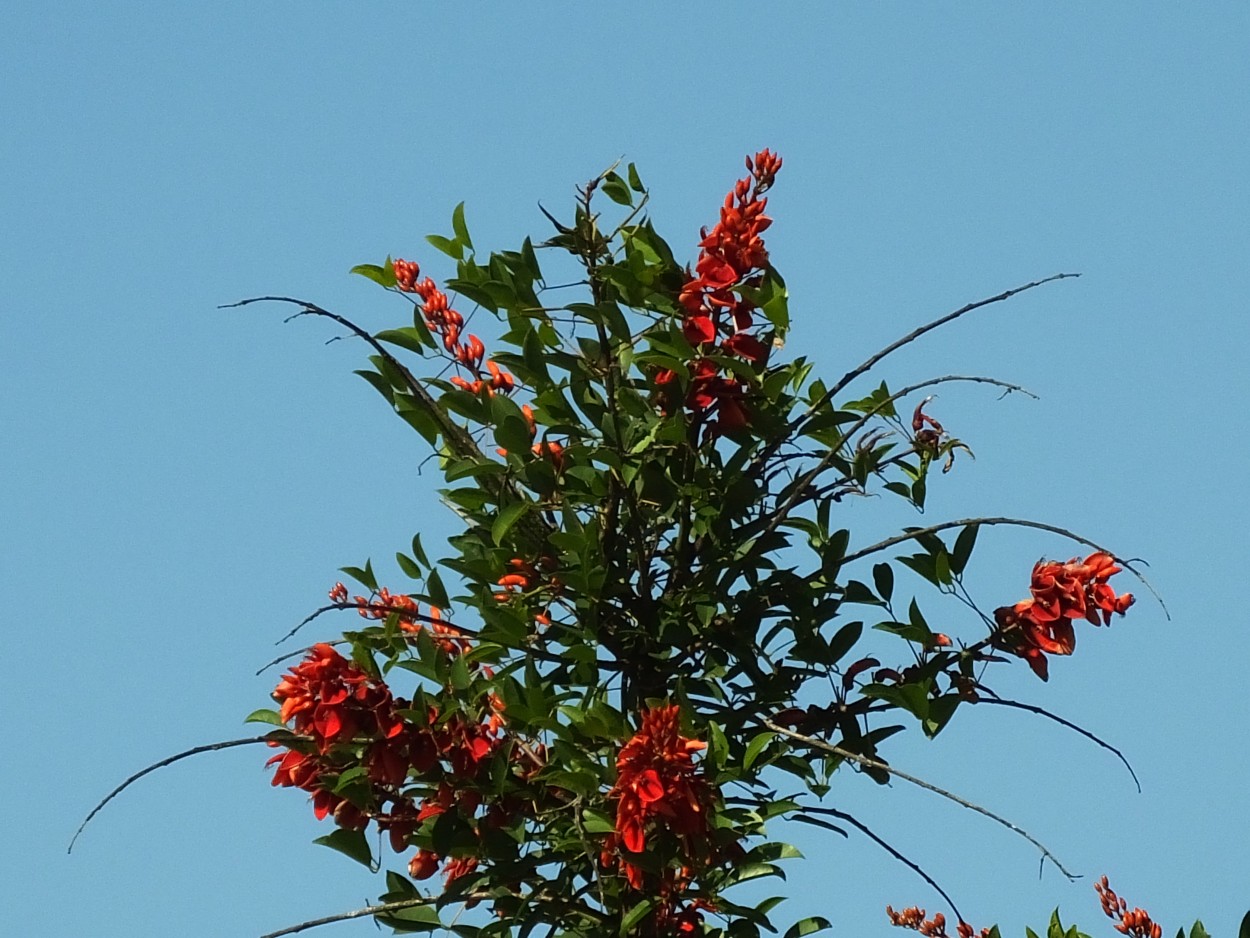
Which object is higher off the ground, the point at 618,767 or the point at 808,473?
the point at 808,473

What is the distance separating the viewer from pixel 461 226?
3211 mm

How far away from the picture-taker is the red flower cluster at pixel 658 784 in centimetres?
257

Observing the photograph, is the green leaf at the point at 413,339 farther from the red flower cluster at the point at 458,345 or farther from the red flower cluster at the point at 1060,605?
the red flower cluster at the point at 1060,605

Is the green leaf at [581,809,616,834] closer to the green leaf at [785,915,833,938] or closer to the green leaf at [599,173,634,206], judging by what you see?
the green leaf at [785,915,833,938]

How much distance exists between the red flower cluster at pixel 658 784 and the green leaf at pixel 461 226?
1.01 metres

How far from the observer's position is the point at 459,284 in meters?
3.04

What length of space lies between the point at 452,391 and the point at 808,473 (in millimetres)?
629

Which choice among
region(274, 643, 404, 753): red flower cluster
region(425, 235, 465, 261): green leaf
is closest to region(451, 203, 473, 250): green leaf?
region(425, 235, 465, 261): green leaf

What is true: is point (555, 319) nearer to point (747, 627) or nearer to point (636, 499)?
point (636, 499)

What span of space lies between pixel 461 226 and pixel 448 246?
0.14ft

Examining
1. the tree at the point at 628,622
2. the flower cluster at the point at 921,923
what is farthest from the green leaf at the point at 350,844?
the flower cluster at the point at 921,923

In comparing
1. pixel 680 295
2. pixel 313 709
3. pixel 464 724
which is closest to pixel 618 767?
pixel 464 724

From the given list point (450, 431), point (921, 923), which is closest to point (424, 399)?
point (450, 431)

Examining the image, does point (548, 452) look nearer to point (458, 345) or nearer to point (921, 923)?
point (458, 345)
